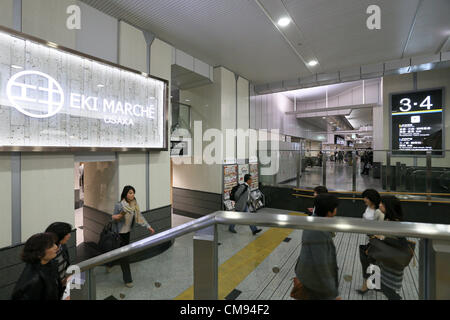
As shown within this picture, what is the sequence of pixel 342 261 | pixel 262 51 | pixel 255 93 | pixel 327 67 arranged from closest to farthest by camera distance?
A: pixel 342 261 → pixel 262 51 → pixel 327 67 → pixel 255 93

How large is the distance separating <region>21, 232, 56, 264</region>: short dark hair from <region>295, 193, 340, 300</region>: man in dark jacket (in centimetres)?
190

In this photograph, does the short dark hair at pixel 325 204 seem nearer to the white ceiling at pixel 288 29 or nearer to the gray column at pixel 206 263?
the gray column at pixel 206 263

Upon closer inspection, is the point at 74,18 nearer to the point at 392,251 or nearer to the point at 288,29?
the point at 288,29

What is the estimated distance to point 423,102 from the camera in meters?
6.12

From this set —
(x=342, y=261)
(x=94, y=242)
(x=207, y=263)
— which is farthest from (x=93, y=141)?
(x=342, y=261)

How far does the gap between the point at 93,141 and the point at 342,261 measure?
3.57m

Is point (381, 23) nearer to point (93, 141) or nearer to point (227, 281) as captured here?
point (227, 281)

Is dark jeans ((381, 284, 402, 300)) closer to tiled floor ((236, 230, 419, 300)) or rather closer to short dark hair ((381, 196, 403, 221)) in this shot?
tiled floor ((236, 230, 419, 300))

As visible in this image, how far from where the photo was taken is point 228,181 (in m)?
6.10

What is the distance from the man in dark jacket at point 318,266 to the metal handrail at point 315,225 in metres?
0.07

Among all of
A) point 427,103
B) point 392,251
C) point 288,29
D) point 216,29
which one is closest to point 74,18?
point 216,29

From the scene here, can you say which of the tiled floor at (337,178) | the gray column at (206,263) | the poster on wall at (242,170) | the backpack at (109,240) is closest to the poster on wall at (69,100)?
the backpack at (109,240)

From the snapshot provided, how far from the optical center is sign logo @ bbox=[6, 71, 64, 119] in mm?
2555

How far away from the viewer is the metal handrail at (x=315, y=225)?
2.61 ft
